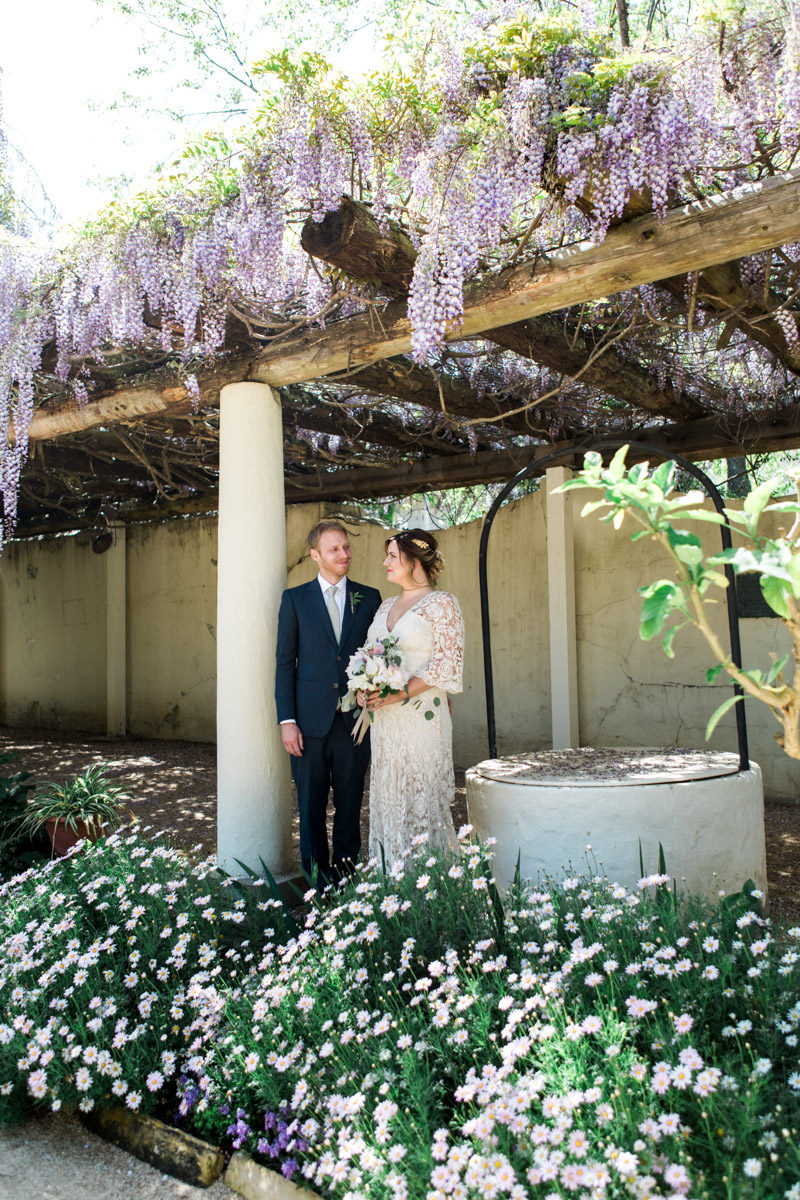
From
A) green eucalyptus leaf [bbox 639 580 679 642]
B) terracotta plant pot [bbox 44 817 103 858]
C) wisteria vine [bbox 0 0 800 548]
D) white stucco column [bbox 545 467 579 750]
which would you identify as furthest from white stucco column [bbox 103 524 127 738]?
green eucalyptus leaf [bbox 639 580 679 642]

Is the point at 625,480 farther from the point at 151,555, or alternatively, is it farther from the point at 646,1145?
the point at 151,555

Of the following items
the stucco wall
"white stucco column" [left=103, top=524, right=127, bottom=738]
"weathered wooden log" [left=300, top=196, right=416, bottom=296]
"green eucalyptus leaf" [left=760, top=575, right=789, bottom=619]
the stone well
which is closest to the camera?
"green eucalyptus leaf" [left=760, top=575, right=789, bottom=619]

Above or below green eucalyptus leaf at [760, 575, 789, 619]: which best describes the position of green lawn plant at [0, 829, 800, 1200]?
below

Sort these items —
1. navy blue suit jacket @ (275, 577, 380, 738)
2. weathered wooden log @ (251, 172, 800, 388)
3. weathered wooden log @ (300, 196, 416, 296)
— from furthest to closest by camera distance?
navy blue suit jacket @ (275, 577, 380, 738)
weathered wooden log @ (300, 196, 416, 296)
weathered wooden log @ (251, 172, 800, 388)

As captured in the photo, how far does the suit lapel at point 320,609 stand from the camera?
328cm

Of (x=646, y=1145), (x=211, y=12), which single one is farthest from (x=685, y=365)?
(x=211, y=12)

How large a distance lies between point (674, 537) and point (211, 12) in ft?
23.1

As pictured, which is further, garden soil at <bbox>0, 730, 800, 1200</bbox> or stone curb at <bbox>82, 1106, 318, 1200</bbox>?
garden soil at <bbox>0, 730, 800, 1200</bbox>

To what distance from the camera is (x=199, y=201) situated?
306cm

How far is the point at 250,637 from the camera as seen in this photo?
340 centimetres

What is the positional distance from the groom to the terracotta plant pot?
0.90 m

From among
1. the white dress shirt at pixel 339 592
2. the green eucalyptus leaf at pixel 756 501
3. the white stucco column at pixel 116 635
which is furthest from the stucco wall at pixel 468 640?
the green eucalyptus leaf at pixel 756 501

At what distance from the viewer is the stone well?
8.70 feet

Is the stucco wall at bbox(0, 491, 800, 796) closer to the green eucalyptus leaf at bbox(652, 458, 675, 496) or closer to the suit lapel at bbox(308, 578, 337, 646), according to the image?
the suit lapel at bbox(308, 578, 337, 646)
